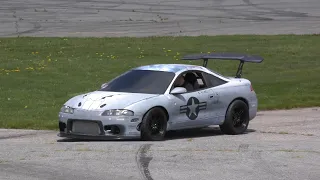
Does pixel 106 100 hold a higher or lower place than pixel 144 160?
higher

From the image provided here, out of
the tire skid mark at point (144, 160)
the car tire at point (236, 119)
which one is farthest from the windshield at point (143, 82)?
the tire skid mark at point (144, 160)

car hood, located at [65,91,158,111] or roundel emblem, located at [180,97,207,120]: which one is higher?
car hood, located at [65,91,158,111]

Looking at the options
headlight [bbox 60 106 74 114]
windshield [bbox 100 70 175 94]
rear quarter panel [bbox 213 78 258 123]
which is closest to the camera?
headlight [bbox 60 106 74 114]

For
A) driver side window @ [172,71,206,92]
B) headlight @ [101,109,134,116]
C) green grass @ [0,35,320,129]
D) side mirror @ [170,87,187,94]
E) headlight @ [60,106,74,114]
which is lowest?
green grass @ [0,35,320,129]

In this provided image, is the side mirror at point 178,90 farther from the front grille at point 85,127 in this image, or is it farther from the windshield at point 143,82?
the front grille at point 85,127

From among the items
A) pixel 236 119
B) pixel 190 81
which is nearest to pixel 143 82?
pixel 190 81

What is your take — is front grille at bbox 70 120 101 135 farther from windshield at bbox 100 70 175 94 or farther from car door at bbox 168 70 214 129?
car door at bbox 168 70 214 129

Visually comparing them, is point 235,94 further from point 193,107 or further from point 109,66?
point 109,66

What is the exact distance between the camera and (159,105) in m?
14.0

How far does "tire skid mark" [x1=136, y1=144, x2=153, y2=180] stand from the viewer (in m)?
10.6

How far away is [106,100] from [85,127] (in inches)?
21.8

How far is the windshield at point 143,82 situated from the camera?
1447 cm

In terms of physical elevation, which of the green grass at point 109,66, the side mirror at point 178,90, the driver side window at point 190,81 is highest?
the driver side window at point 190,81

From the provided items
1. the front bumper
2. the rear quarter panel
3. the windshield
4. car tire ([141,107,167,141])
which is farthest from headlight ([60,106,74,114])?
the rear quarter panel
